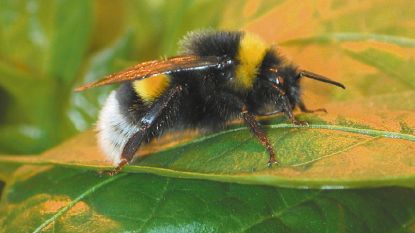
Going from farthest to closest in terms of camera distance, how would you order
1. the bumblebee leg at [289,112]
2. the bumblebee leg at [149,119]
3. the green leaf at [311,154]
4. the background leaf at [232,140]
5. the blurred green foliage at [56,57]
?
the blurred green foliage at [56,57], the bumblebee leg at [149,119], the bumblebee leg at [289,112], the background leaf at [232,140], the green leaf at [311,154]

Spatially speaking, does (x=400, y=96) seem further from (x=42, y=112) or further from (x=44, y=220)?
(x=42, y=112)

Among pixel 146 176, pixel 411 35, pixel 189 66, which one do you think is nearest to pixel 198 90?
pixel 189 66

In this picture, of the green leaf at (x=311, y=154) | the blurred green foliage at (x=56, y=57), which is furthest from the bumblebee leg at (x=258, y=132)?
the blurred green foliage at (x=56, y=57)

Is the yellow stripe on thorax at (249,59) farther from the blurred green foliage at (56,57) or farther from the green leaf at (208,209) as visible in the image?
the blurred green foliage at (56,57)

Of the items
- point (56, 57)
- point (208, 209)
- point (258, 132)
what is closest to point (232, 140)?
point (258, 132)

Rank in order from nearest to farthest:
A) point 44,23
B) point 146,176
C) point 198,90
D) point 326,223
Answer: point 326,223, point 146,176, point 198,90, point 44,23

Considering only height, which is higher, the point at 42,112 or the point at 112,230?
the point at 42,112

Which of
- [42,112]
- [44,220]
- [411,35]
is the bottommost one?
[44,220]

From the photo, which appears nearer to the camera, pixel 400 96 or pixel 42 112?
pixel 400 96

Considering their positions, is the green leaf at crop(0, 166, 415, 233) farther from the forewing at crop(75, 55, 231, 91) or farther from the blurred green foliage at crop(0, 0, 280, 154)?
the blurred green foliage at crop(0, 0, 280, 154)
